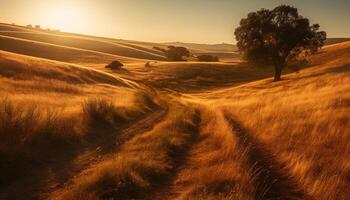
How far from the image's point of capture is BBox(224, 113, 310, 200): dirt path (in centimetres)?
911

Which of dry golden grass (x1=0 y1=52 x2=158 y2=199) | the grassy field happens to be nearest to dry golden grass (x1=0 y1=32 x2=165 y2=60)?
dry golden grass (x1=0 y1=52 x2=158 y2=199)

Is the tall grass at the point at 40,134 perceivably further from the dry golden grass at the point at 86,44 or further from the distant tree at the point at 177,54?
the dry golden grass at the point at 86,44

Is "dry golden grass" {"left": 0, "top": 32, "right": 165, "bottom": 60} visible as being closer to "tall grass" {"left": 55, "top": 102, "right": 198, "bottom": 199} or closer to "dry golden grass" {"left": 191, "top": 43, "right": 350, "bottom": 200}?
"dry golden grass" {"left": 191, "top": 43, "right": 350, "bottom": 200}

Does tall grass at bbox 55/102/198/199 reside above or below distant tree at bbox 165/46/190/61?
below

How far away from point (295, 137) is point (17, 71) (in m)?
23.8

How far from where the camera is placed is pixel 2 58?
107ft

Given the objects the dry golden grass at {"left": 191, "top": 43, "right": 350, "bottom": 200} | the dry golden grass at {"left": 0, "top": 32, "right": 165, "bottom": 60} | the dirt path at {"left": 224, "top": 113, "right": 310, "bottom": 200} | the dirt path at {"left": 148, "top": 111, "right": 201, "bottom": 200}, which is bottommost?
the dirt path at {"left": 148, "top": 111, "right": 201, "bottom": 200}

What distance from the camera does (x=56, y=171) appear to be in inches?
419

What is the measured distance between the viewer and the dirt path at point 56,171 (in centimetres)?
888

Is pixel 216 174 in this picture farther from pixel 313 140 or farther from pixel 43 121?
pixel 43 121

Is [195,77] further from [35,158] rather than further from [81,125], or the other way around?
[35,158]

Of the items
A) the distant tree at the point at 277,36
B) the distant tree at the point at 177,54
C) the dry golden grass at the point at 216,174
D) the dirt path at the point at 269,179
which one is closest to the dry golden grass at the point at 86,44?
the distant tree at the point at 177,54

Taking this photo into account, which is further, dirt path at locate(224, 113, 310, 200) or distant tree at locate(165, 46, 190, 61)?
distant tree at locate(165, 46, 190, 61)

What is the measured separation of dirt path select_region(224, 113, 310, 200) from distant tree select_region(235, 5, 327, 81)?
4266 cm
